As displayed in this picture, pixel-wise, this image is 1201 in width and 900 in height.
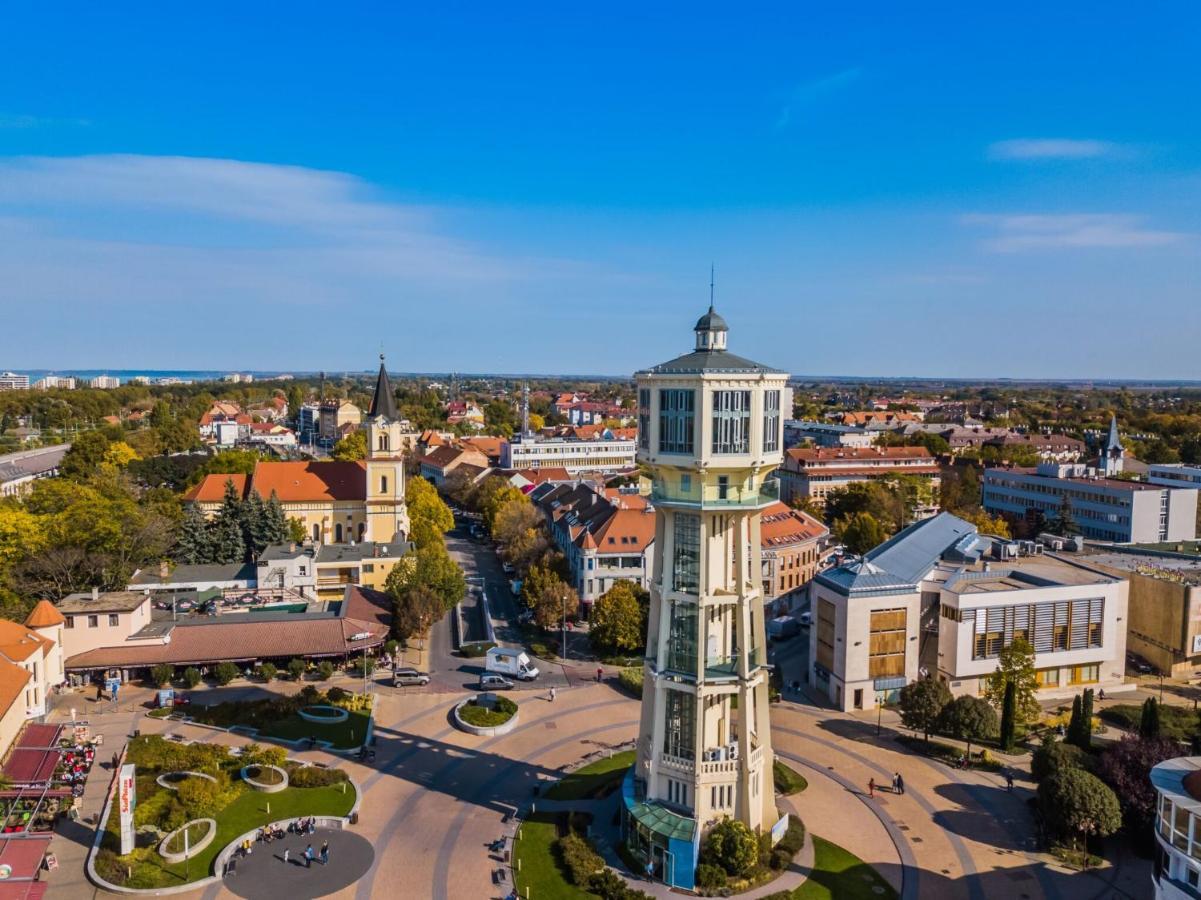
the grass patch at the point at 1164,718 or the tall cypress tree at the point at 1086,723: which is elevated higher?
the tall cypress tree at the point at 1086,723

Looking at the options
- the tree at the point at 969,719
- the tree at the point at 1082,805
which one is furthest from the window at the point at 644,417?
the tree at the point at 969,719

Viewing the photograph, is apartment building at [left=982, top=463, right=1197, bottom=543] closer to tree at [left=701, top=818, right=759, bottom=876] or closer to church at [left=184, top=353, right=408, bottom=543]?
church at [left=184, top=353, right=408, bottom=543]

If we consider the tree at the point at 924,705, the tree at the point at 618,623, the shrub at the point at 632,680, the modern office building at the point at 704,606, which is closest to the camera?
the modern office building at the point at 704,606

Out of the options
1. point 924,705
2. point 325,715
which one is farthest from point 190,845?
point 924,705

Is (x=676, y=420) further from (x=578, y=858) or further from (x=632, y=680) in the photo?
(x=632, y=680)

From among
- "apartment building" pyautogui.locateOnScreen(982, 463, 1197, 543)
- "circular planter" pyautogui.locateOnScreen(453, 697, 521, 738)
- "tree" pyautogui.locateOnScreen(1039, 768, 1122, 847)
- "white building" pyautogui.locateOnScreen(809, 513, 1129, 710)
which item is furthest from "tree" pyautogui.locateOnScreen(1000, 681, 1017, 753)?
"apartment building" pyautogui.locateOnScreen(982, 463, 1197, 543)

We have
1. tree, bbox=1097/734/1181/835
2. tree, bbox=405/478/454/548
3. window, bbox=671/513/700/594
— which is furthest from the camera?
tree, bbox=405/478/454/548

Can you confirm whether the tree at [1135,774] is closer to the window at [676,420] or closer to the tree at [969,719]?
the tree at [969,719]
